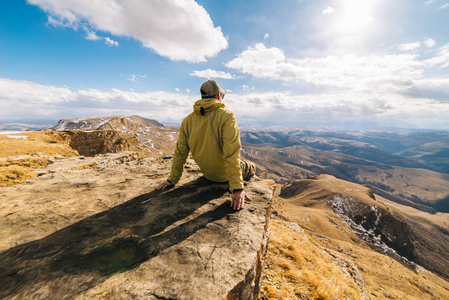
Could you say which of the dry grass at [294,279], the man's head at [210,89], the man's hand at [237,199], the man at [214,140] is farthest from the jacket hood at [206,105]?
the dry grass at [294,279]

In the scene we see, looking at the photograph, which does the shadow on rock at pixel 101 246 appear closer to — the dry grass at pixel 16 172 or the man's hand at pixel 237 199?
the man's hand at pixel 237 199

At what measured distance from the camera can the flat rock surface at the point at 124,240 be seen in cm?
263

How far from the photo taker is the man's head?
5250mm

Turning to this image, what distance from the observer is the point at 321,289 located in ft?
21.6

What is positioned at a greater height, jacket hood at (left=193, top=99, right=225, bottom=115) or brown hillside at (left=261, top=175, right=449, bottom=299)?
jacket hood at (left=193, top=99, right=225, bottom=115)

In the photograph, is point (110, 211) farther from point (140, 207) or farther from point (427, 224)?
point (427, 224)

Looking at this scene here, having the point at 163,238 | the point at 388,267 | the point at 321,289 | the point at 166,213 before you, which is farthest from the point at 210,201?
the point at 388,267

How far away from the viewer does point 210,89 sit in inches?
207

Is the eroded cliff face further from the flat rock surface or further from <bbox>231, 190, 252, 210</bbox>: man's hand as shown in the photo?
<bbox>231, 190, 252, 210</bbox>: man's hand

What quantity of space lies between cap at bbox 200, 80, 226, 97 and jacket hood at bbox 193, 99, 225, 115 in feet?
0.98

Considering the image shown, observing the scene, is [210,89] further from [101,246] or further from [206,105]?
[101,246]

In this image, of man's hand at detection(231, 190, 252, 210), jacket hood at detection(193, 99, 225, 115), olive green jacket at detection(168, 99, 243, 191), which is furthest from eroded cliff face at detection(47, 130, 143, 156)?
man's hand at detection(231, 190, 252, 210)

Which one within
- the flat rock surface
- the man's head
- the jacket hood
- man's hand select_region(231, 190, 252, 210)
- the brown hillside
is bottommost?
the brown hillside

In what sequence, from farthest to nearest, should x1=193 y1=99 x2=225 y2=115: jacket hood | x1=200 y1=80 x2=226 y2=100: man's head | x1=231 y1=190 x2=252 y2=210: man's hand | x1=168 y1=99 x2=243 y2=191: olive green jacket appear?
x1=200 y1=80 x2=226 y2=100: man's head → x1=193 y1=99 x2=225 y2=115: jacket hood → x1=231 y1=190 x2=252 y2=210: man's hand → x1=168 y1=99 x2=243 y2=191: olive green jacket
